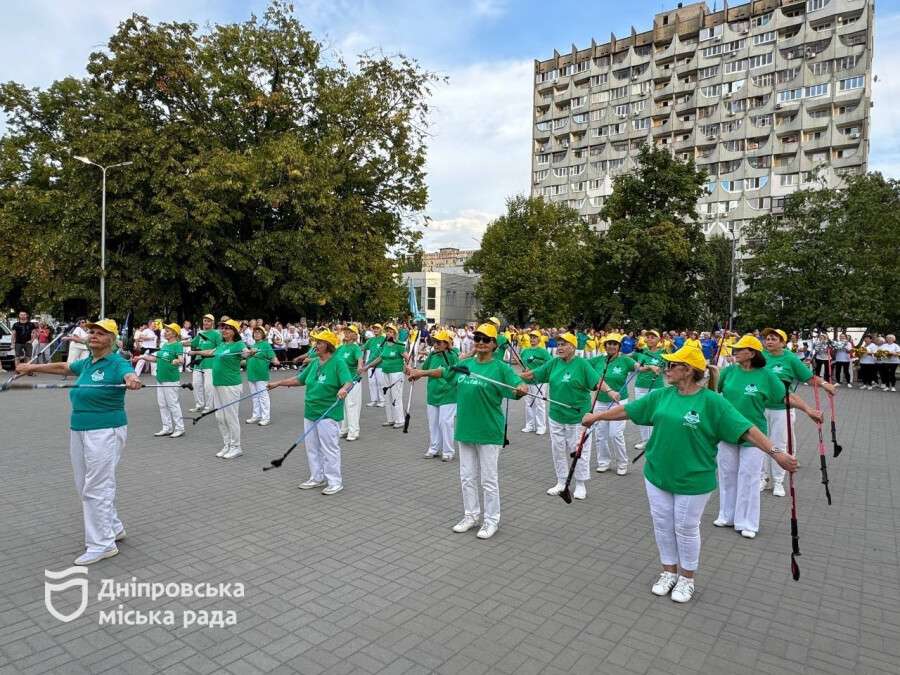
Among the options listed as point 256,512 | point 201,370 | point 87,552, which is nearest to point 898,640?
point 256,512

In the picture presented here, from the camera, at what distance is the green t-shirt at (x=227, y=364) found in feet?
32.5

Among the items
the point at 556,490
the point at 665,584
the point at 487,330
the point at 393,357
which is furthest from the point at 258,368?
the point at 665,584

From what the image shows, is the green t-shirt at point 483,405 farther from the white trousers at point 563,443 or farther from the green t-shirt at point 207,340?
the green t-shirt at point 207,340

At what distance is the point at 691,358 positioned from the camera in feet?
15.6

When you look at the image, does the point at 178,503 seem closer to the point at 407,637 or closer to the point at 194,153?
the point at 407,637

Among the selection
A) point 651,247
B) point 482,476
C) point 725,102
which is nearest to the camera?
point 482,476

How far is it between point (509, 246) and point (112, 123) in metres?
35.6

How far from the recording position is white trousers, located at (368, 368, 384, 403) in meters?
15.0

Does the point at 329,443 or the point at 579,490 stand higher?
the point at 329,443

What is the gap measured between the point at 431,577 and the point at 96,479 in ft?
10.4

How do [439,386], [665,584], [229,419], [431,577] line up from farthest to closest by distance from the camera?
[439,386]
[229,419]
[431,577]
[665,584]

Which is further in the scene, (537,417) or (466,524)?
(537,417)

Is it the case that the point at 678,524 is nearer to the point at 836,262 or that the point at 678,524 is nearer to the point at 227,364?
the point at 227,364

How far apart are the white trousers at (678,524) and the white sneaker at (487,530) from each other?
1874 mm
